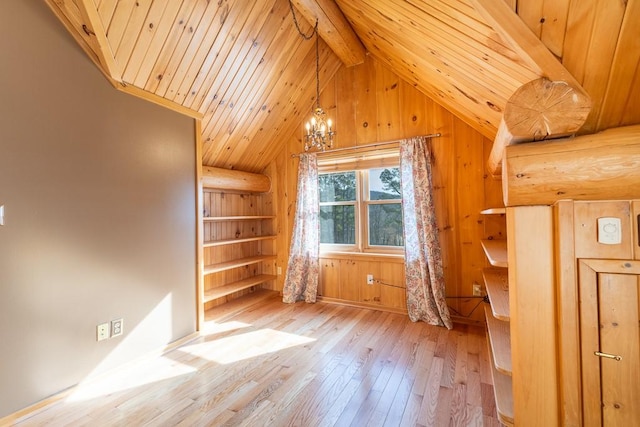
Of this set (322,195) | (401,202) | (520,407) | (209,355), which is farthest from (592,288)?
(322,195)

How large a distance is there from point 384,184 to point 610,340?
8.46 ft

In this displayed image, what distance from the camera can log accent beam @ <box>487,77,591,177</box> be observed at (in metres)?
1.06

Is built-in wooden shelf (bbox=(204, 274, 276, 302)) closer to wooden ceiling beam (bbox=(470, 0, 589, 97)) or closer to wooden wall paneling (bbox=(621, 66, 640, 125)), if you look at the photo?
wooden ceiling beam (bbox=(470, 0, 589, 97))

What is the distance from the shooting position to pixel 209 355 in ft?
8.00

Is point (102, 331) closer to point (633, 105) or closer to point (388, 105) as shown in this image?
point (633, 105)

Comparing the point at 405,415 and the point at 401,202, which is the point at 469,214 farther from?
the point at 405,415

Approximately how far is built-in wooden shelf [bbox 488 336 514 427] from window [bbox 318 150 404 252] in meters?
1.85

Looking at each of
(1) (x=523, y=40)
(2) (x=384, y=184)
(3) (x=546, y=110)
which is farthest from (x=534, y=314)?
(2) (x=384, y=184)

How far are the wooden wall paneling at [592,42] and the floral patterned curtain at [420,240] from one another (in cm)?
197

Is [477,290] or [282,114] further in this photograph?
[282,114]

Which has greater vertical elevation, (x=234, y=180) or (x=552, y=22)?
(x=552, y=22)

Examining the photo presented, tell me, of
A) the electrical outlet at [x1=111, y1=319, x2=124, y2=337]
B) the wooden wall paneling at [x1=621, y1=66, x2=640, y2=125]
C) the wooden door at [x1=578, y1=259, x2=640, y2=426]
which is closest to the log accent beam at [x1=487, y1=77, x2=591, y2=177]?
the wooden wall paneling at [x1=621, y1=66, x2=640, y2=125]

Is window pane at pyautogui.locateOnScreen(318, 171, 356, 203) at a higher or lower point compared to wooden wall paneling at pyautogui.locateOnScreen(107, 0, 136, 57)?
lower

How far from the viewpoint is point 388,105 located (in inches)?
133
